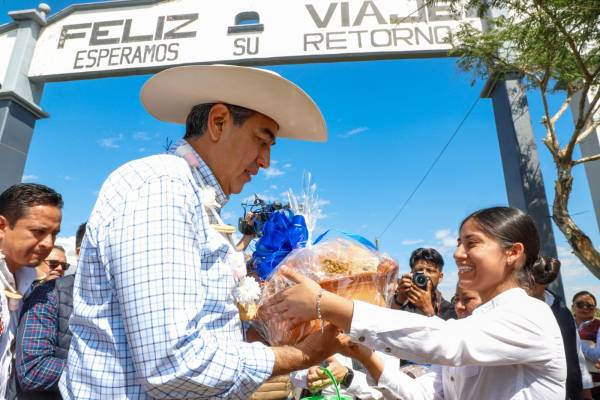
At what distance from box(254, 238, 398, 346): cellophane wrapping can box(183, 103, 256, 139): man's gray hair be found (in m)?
0.55

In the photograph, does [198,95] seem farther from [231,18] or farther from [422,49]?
[231,18]

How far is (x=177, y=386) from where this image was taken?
3.07 feet

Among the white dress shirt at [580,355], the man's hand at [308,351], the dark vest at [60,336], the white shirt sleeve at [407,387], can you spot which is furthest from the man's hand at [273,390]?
the white dress shirt at [580,355]

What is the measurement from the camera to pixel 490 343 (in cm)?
144

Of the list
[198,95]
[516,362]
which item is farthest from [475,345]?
[198,95]

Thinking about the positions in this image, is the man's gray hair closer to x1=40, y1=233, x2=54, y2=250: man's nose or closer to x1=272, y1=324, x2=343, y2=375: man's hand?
x1=272, y1=324, x2=343, y2=375: man's hand

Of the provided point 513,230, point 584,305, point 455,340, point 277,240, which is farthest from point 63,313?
point 584,305

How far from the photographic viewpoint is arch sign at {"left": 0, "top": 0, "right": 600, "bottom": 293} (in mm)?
6938

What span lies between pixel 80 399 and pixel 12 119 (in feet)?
25.9

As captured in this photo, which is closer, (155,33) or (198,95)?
(198,95)

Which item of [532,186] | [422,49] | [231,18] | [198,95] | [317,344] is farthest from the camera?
[231,18]

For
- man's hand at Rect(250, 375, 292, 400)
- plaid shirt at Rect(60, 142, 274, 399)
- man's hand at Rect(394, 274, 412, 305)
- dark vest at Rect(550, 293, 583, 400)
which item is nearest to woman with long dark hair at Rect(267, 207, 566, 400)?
plaid shirt at Rect(60, 142, 274, 399)

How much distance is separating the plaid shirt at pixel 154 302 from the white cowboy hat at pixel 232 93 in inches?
16.8

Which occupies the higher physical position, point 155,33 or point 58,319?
point 155,33
